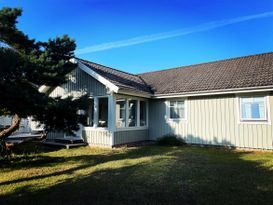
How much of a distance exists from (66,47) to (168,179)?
8.13 metres

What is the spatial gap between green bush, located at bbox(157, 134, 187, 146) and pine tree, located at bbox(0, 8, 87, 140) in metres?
5.36

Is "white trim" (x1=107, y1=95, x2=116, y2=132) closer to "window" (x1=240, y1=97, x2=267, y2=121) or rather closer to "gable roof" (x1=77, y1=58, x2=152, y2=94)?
"gable roof" (x1=77, y1=58, x2=152, y2=94)

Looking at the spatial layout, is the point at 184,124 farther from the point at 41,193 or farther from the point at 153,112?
the point at 41,193

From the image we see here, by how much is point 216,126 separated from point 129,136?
16.0 feet

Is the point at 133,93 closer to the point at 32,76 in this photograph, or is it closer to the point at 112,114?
the point at 112,114

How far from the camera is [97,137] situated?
38.0 feet

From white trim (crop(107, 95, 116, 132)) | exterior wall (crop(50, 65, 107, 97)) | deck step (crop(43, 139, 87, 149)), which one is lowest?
deck step (crop(43, 139, 87, 149))

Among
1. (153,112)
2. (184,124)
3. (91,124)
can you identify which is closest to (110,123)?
(91,124)

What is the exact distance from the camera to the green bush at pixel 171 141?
12.0 metres

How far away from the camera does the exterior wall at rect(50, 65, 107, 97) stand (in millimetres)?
11656

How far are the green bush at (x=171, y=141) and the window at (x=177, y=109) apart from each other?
123cm

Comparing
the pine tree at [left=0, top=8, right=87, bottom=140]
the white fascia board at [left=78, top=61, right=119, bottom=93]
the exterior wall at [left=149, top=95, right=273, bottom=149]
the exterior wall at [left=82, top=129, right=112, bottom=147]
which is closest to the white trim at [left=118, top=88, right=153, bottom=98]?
the white fascia board at [left=78, top=61, right=119, bottom=93]

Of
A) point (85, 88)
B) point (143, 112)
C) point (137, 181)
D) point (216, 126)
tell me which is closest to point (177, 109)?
point (143, 112)

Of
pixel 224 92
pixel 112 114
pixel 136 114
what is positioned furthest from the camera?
pixel 136 114
